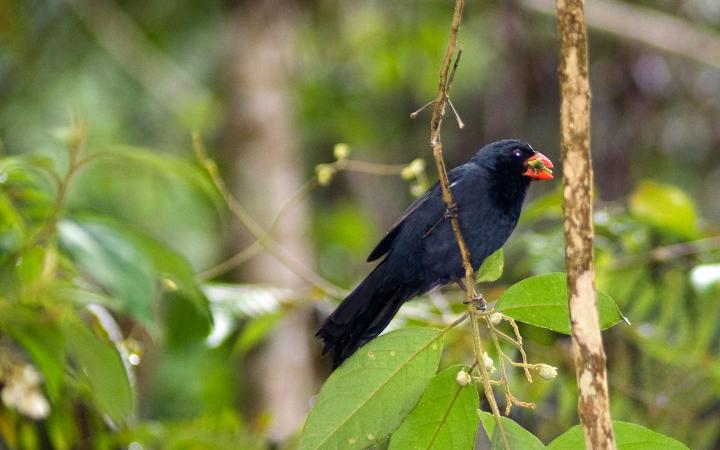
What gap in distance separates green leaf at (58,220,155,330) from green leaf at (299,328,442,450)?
0.46m

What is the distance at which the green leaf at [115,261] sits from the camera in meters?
1.96

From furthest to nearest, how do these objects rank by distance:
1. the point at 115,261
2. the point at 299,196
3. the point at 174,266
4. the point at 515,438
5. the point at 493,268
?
the point at 299,196 → the point at 174,266 → the point at 115,261 → the point at 493,268 → the point at 515,438

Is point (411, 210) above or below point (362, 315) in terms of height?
above

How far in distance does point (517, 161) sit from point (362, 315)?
0.64 metres

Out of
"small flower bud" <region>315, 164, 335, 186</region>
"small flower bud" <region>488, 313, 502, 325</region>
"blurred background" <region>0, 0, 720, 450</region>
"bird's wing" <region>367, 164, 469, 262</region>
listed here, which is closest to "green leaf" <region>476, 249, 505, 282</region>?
"small flower bud" <region>488, 313, 502, 325</region>

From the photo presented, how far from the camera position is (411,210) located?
2543mm

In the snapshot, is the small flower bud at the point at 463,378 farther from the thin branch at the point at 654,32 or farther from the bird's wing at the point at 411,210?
the thin branch at the point at 654,32

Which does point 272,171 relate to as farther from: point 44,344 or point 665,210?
point 44,344

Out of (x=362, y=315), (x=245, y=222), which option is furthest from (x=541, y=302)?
(x=245, y=222)

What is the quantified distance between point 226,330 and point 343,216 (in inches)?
141

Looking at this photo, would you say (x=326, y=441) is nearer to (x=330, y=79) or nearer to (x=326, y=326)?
(x=326, y=326)

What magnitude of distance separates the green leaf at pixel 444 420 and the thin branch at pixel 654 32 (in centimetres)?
386

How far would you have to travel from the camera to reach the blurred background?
88.3 inches

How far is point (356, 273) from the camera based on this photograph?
612cm
